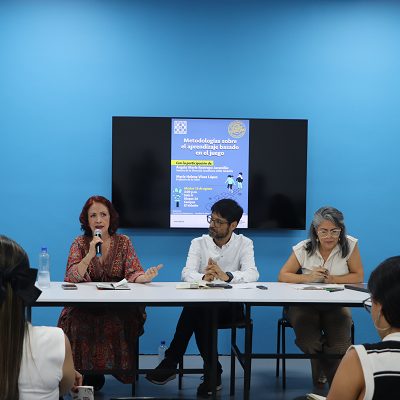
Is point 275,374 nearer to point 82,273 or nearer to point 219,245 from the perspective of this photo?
point 219,245

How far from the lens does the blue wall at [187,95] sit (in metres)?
3.81

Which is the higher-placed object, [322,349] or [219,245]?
[219,245]

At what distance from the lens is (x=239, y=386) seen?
307cm

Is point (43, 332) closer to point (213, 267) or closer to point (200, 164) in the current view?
point (213, 267)

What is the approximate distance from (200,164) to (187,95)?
2.23 feet

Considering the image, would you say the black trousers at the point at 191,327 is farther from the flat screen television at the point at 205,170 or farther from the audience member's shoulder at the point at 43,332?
the audience member's shoulder at the point at 43,332

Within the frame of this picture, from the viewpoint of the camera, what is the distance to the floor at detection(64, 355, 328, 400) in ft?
9.45

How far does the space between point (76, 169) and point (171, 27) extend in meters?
1.63

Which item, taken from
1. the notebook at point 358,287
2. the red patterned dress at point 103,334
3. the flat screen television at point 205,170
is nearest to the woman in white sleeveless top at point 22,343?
the red patterned dress at point 103,334

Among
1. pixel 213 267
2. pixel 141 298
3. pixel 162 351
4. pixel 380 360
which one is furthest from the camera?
pixel 162 351

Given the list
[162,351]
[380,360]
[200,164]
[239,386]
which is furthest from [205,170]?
[380,360]

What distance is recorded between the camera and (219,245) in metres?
3.33

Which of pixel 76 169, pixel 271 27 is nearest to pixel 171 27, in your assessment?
pixel 271 27

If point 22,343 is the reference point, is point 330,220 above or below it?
above
